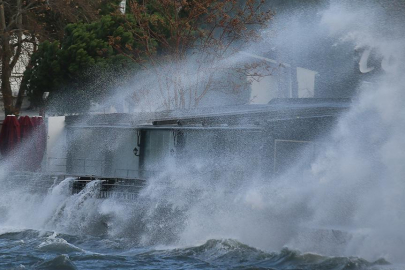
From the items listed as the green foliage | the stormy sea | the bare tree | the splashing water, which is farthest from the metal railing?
the bare tree

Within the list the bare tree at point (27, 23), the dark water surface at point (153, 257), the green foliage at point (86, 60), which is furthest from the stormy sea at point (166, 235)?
the bare tree at point (27, 23)

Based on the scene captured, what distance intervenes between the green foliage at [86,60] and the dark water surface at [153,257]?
47.1 feet

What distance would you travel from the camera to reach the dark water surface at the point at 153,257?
1341 centimetres

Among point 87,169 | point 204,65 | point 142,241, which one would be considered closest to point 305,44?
point 204,65

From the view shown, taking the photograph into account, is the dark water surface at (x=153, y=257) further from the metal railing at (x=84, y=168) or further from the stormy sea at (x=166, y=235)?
the metal railing at (x=84, y=168)

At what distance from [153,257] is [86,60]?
16.7 meters

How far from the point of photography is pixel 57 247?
15578mm

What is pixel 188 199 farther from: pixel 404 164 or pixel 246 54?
pixel 246 54

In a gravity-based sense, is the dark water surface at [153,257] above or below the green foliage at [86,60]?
below

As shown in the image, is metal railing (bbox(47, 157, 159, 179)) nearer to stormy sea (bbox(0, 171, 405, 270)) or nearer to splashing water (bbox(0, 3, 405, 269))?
stormy sea (bbox(0, 171, 405, 270))

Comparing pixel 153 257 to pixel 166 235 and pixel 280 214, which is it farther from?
pixel 280 214

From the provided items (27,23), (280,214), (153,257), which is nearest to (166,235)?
(153,257)

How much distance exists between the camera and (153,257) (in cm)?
1460

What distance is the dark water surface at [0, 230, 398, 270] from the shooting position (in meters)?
13.4
